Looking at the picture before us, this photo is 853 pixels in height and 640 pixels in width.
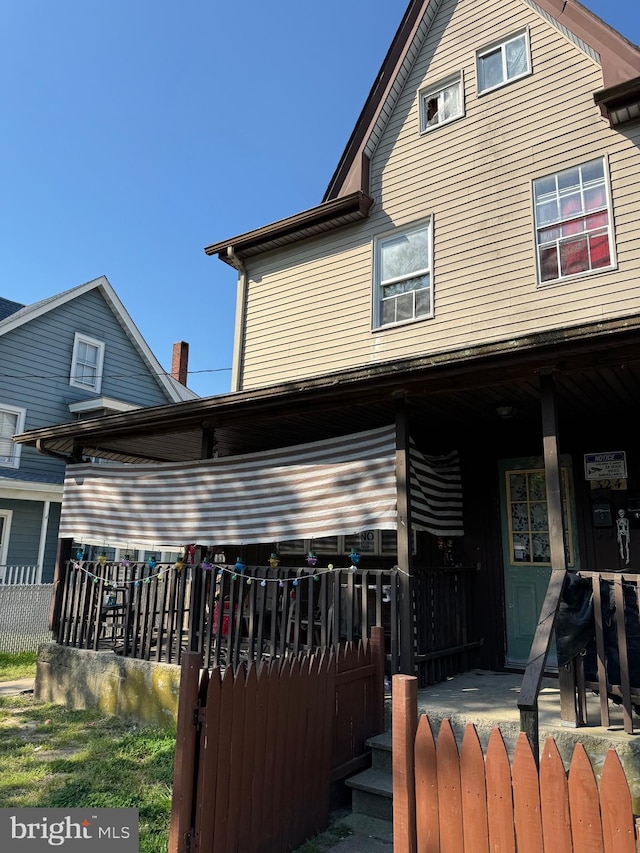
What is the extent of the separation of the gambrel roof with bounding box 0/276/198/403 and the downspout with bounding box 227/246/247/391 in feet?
28.0

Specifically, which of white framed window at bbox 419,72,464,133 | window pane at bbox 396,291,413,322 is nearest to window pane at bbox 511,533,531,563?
window pane at bbox 396,291,413,322

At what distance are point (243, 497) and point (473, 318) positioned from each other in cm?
423

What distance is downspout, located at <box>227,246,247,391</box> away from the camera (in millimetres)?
11133

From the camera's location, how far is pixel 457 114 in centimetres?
952

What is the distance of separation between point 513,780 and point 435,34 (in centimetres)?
1116

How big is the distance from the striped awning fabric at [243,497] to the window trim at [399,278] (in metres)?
3.24

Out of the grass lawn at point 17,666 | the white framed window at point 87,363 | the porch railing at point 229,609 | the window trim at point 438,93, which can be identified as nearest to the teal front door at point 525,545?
the porch railing at point 229,609

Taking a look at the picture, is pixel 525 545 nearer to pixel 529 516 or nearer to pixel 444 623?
pixel 529 516

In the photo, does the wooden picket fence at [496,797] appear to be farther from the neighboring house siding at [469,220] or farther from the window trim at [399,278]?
the window trim at [399,278]

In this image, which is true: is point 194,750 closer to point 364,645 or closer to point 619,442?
point 364,645

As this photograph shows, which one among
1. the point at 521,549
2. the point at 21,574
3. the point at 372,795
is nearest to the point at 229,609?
the point at 372,795

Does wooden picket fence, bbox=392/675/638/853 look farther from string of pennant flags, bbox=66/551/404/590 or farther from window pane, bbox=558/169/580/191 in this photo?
window pane, bbox=558/169/580/191

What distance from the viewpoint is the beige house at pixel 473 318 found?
622 centimetres

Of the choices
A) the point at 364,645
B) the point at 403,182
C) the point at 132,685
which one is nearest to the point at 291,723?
the point at 364,645
